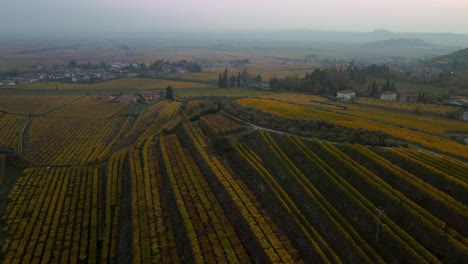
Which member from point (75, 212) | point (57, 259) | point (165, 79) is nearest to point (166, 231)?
point (57, 259)

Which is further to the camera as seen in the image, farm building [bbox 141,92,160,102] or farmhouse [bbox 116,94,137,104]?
farm building [bbox 141,92,160,102]

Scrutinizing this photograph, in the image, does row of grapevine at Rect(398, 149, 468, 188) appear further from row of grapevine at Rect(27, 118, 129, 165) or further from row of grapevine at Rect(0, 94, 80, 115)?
row of grapevine at Rect(0, 94, 80, 115)

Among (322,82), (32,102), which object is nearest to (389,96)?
(322,82)

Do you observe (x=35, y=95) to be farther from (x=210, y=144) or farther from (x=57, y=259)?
(x=57, y=259)

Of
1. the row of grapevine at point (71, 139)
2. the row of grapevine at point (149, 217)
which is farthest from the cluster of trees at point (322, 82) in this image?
the row of grapevine at point (149, 217)

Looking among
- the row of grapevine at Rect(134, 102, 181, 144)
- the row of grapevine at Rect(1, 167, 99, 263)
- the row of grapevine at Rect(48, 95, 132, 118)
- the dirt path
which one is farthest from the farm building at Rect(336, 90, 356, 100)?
the dirt path

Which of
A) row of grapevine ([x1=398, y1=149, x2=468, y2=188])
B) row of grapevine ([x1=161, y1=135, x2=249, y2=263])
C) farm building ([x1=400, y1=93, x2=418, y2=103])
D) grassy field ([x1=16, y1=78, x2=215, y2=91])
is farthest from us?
grassy field ([x1=16, y1=78, x2=215, y2=91])
